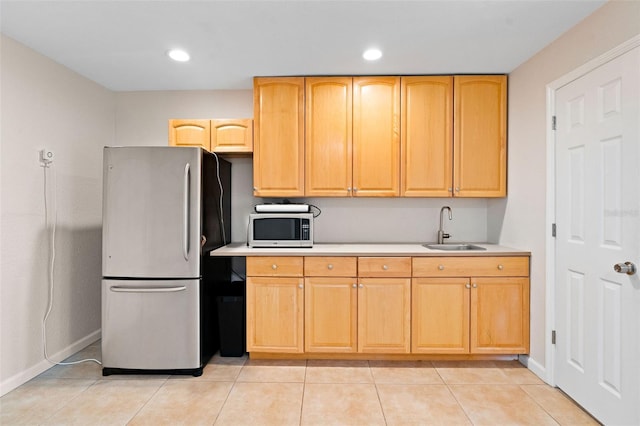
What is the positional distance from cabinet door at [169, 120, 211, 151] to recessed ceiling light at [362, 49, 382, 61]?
1.44 meters

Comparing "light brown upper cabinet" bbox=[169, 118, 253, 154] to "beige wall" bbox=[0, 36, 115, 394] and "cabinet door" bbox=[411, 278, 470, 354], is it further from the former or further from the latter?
"cabinet door" bbox=[411, 278, 470, 354]

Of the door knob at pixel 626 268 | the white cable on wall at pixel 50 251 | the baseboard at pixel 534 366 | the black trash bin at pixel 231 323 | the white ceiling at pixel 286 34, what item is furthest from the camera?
the black trash bin at pixel 231 323

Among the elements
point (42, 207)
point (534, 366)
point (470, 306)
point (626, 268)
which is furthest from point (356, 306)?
point (42, 207)

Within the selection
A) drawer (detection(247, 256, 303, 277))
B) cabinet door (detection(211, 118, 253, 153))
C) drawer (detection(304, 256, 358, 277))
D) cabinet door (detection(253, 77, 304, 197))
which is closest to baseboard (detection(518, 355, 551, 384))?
drawer (detection(304, 256, 358, 277))

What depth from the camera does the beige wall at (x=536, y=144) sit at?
212cm

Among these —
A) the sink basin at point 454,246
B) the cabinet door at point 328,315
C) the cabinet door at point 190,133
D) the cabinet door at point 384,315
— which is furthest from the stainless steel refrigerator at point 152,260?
the sink basin at point 454,246

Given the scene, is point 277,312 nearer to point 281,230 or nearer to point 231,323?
point 231,323

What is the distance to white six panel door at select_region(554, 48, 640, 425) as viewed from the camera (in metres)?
1.83

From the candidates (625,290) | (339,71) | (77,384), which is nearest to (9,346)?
(77,384)

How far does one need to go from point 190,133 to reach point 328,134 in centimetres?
121

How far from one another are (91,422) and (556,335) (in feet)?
9.60

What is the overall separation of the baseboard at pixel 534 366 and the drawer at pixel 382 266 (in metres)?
1.13

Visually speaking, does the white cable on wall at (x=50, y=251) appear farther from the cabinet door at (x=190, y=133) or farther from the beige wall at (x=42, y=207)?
the cabinet door at (x=190, y=133)

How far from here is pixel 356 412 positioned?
217cm
